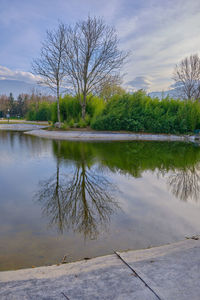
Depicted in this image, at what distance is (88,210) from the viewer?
3400mm

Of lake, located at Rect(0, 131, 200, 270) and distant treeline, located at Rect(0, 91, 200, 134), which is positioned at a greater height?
distant treeline, located at Rect(0, 91, 200, 134)

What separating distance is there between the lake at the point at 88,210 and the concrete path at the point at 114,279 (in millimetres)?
318

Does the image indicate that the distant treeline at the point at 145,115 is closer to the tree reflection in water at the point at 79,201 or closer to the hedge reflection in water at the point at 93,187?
the hedge reflection in water at the point at 93,187

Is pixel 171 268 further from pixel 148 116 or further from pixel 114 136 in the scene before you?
→ pixel 148 116

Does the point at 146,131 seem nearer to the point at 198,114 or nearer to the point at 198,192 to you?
the point at 198,114

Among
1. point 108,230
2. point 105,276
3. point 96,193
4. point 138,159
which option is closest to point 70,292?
point 105,276

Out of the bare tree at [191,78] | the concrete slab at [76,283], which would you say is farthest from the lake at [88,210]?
the bare tree at [191,78]

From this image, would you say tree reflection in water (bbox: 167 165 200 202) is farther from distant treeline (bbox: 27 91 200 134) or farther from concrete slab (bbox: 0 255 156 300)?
distant treeline (bbox: 27 91 200 134)

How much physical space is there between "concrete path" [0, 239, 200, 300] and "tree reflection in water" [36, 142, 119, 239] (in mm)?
774

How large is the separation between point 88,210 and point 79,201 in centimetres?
42

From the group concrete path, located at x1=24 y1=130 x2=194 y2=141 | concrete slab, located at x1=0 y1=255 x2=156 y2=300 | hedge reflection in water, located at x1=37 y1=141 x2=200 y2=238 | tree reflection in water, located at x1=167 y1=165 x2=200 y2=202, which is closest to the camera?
concrete slab, located at x1=0 y1=255 x2=156 y2=300

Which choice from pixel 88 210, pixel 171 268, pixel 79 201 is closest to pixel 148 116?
pixel 79 201

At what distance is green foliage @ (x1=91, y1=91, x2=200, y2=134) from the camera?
1686 cm

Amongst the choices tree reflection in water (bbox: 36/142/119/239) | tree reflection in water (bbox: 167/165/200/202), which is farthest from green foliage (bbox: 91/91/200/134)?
tree reflection in water (bbox: 36/142/119/239)
